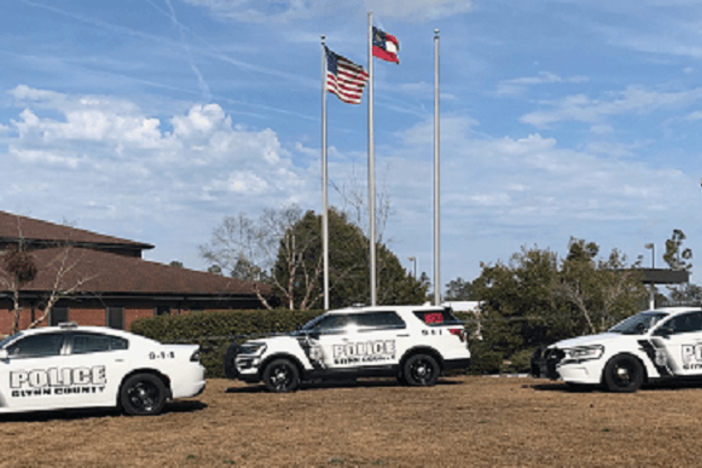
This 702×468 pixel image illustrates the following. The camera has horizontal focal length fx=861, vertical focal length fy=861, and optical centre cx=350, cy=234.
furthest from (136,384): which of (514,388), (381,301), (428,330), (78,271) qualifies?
(381,301)

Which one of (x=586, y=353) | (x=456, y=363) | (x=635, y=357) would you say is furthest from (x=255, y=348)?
(x=635, y=357)

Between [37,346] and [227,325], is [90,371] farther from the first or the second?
[227,325]

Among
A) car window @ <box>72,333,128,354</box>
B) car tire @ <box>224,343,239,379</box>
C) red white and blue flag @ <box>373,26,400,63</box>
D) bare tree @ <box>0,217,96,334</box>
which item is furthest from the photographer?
bare tree @ <box>0,217,96,334</box>

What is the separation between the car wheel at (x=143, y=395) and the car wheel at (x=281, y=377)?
4.07m

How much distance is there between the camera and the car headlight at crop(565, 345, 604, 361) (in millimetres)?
16297

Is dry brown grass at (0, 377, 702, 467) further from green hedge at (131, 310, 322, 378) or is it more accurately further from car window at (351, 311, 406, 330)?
green hedge at (131, 310, 322, 378)

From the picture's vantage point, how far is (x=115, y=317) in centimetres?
3641

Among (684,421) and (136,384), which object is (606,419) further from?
(136,384)

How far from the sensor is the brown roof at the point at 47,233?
129ft

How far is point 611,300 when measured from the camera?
84.8 feet

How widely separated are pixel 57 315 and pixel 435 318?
21.7 meters

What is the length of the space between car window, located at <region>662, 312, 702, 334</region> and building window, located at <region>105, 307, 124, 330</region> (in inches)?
997

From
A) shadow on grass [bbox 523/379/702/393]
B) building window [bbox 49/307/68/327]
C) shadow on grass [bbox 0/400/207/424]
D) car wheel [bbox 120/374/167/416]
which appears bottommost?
shadow on grass [bbox 0/400/207/424]

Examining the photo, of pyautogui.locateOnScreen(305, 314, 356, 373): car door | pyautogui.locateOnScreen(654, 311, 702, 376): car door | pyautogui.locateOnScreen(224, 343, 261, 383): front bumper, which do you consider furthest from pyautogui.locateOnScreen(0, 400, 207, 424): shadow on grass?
pyautogui.locateOnScreen(654, 311, 702, 376): car door
